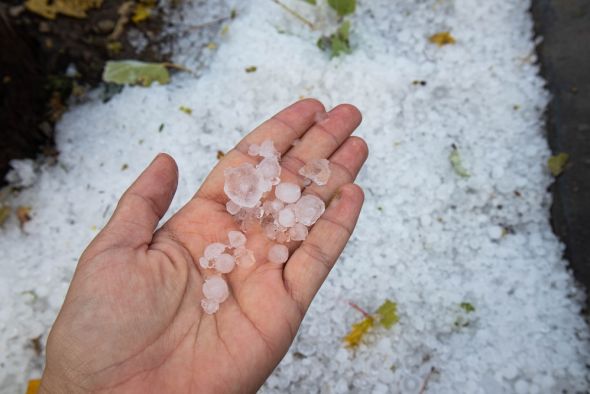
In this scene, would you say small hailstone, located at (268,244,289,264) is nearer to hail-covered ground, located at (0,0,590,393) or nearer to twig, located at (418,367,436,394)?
hail-covered ground, located at (0,0,590,393)

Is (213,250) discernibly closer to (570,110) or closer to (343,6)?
(343,6)

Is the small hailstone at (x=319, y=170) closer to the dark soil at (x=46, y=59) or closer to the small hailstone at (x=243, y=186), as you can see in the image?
the small hailstone at (x=243, y=186)

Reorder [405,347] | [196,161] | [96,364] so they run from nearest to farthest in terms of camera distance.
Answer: [96,364]
[405,347]
[196,161]

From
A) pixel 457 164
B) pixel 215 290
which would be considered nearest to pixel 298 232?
pixel 215 290

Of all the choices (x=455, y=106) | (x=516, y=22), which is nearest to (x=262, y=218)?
(x=455, y=106)

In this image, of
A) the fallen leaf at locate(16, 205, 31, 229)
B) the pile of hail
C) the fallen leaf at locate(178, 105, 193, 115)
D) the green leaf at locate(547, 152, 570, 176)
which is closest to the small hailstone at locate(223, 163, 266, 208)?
the pile of hail

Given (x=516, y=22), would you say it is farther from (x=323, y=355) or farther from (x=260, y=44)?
(x=323, y=355)

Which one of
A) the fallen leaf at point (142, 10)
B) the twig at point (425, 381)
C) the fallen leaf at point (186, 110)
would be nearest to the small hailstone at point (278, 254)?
the twig at point (425, 381)
